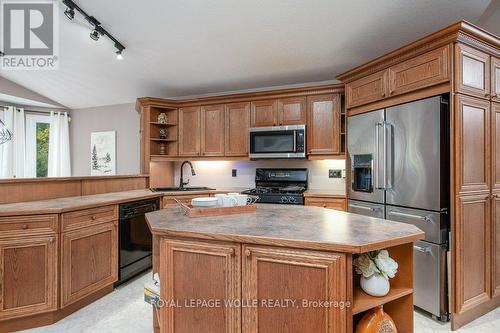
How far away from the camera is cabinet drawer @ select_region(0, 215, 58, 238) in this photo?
2.01 m

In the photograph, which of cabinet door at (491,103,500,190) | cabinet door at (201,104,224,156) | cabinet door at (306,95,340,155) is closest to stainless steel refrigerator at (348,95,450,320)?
cabinet door at (491,103,500,190)

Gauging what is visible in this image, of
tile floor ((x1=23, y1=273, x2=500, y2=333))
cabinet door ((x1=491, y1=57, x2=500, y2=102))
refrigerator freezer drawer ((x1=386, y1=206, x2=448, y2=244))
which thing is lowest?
tile floor ((x1=23, y1=273, x2=500, y2=333))

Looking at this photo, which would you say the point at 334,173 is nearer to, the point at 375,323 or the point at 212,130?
the point at 212,130

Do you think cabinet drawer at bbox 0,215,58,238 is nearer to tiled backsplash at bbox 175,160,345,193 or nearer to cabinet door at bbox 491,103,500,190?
tiled backsplash at bbox 175,160,345,193

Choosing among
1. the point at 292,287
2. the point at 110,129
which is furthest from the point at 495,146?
the point at 110,129

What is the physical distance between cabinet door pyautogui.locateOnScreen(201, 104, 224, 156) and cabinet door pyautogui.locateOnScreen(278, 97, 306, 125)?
87cm

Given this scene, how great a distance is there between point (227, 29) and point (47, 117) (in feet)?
14.6

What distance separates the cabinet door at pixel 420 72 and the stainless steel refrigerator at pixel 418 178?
0.47 ft

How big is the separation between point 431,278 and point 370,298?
1.26m

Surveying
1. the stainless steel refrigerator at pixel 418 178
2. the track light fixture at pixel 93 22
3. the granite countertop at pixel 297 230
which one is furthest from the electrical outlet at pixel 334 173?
the track light fixture at pixel 93 22

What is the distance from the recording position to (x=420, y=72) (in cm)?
227

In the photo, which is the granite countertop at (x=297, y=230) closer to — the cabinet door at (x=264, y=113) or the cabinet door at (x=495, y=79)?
the cabinet door at (x=495, y=79)

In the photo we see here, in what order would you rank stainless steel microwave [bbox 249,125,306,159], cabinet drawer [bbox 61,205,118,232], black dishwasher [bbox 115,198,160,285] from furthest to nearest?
stainless steel microwave [bbox 249,125,306,159], black dishwasher [bbox 115,198,160,285], cabinet drawer [bbox 61,205,118,232]

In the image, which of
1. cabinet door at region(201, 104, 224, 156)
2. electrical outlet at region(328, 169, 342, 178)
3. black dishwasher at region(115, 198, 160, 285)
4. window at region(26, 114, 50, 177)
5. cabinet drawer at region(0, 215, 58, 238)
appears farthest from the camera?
window at region(26, 114, 50, 177)
